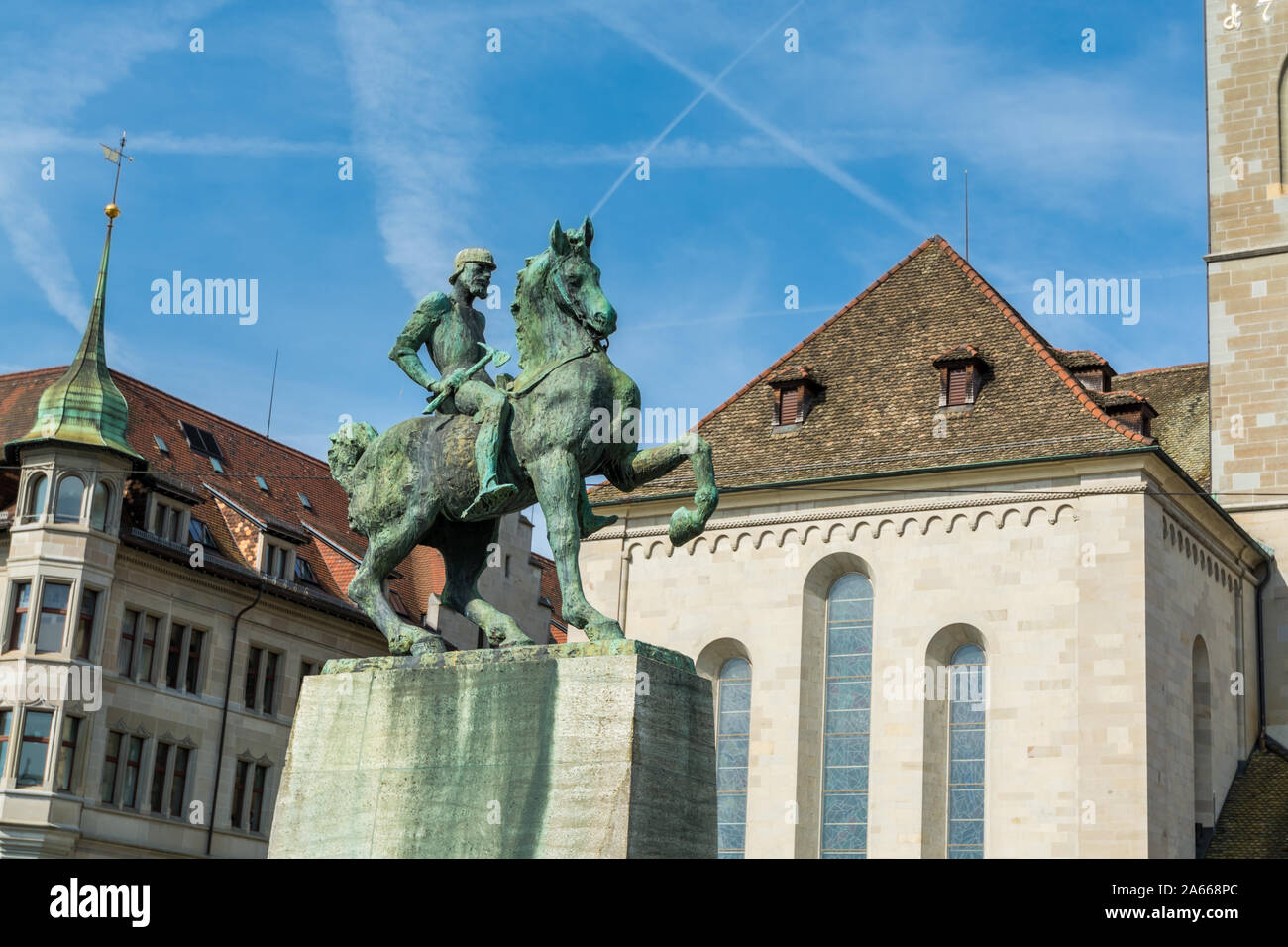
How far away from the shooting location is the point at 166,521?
38.4 m

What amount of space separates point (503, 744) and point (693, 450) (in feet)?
6.59

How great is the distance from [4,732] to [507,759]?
2737 cm

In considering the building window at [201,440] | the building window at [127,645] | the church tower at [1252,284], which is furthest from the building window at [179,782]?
the church tower at [1252,284]

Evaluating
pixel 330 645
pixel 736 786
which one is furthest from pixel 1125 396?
pixel 330 645

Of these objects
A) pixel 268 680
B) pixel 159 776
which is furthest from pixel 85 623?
pixel 268 680

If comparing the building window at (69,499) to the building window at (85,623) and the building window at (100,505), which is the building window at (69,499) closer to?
the building window at (100,505)

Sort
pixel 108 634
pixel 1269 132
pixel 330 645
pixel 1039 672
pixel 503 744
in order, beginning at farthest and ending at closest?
1. pixel 330 645
2. pixel 108 634
3. pixel 1269 132
4. pixel 1039 672
5. pixel 503 744

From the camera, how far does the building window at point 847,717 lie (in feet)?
92.9

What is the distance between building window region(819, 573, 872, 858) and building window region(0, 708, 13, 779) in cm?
1623

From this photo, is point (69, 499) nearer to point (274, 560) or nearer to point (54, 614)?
point (54, 614)

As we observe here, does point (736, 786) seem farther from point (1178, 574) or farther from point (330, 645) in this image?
point (330, 645)

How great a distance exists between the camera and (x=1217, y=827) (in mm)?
28938

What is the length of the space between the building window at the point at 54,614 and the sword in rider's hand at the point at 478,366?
2655cm
